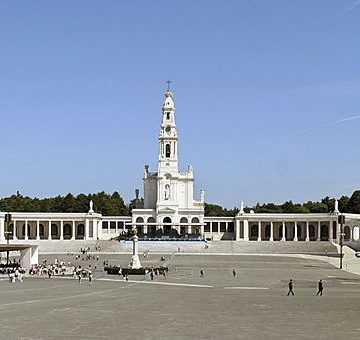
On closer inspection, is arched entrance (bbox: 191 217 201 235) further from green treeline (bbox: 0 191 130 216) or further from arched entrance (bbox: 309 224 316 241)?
→ green treeline (bbox: 0 191 130 216)

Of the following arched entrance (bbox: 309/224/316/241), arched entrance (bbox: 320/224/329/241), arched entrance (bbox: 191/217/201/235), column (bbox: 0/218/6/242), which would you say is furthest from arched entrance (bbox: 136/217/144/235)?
arched entrance (bbox: 320/224/329/241)

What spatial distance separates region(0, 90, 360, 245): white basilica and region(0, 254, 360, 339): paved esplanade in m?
57.9

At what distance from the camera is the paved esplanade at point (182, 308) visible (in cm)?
2822

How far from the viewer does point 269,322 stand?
3112cm

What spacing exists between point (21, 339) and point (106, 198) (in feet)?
387

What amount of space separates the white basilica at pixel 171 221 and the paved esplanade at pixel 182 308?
5788cm

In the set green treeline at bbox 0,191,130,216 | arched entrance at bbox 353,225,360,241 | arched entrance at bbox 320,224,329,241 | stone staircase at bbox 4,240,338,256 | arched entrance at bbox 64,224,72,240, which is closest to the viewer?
stone staircase at bbox 4,240,338,256

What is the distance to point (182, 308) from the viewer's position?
36250mm

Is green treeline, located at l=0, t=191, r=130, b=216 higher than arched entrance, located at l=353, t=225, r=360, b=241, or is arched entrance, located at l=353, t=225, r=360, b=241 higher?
green treeline, located at l=0, t=191, r=130, b=216

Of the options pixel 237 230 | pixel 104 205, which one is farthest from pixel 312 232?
pixel 104 205

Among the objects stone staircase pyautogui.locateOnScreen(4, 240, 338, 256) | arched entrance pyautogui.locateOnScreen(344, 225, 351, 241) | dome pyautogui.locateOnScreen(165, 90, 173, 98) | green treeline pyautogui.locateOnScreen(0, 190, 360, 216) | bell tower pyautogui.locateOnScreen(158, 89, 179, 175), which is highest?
dome pyautogui.locateOnScreen(165, 90, 173, 98)

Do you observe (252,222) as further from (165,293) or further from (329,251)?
(165,293)

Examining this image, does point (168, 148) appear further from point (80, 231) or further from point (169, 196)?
point (80, 231)

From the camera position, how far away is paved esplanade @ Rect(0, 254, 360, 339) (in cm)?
2822
